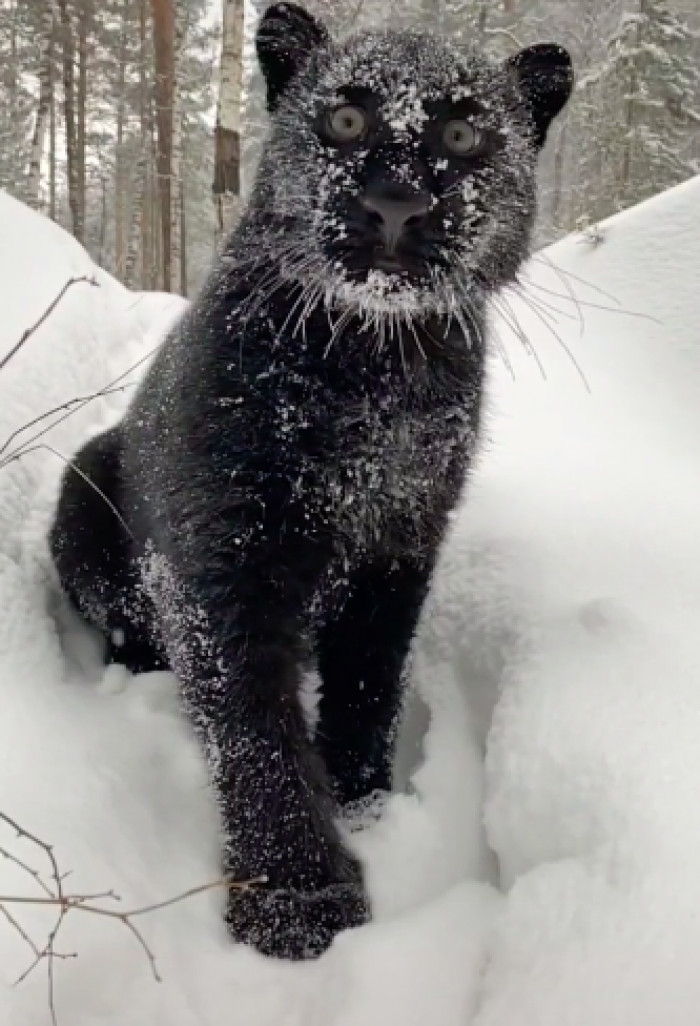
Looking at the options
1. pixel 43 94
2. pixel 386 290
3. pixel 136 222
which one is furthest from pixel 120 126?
pixel 386 290

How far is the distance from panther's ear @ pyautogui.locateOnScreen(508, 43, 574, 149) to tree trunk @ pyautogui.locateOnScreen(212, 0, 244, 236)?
6.98 metres

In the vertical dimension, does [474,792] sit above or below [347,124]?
below

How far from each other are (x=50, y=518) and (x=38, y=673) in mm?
910

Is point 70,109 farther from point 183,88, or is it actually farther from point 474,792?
point 474,792

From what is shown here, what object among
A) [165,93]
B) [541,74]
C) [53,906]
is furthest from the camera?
[165,93]

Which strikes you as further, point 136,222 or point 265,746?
point 136,222

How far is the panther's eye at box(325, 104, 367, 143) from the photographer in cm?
185

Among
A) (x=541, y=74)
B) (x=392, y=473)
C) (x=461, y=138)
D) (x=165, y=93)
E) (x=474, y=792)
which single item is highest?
(x=541, y=74)

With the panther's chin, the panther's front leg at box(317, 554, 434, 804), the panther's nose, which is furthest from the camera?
the panther's front leg at box(317, 554, 434, 804)

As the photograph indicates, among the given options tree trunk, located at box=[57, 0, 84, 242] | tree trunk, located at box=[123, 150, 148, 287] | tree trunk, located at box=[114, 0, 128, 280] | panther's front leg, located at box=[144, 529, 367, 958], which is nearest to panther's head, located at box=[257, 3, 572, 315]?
panther's front leg, located at box=[144, 529, 367, 958]

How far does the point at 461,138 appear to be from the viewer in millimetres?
1886

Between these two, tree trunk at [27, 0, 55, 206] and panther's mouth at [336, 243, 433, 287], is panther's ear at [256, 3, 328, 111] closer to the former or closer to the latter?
panther's mouth at [336, 243, 433, 287]

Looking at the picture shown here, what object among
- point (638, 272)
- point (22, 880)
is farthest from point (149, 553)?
point (638, 272)

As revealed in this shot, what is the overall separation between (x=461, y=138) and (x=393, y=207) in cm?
34
